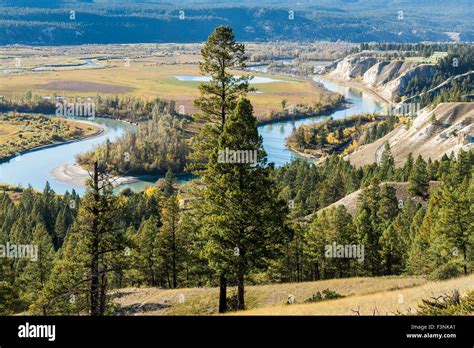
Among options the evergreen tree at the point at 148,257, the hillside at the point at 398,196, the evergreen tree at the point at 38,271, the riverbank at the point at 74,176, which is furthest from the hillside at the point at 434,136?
the evergreen tree at the point at 38,271

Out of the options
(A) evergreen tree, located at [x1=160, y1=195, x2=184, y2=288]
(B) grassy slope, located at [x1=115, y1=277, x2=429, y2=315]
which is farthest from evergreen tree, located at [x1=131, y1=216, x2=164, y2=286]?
(B) grassy slope, located at [x1=115, y1=277, x2=429, y2=315]

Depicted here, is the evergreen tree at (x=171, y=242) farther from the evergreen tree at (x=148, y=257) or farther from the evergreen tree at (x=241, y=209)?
the evergreen tree at (x=241, y=209)

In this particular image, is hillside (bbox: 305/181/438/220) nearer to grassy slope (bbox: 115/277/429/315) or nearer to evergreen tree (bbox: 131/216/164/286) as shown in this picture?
evergreen tree (bbox: 131/216/164/286)

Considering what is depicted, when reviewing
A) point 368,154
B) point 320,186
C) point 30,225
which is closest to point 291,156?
point 368,154

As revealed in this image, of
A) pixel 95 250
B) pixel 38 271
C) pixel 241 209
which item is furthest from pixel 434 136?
pixel 95 250

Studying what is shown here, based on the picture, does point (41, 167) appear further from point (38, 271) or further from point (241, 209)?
point (241, 209)
